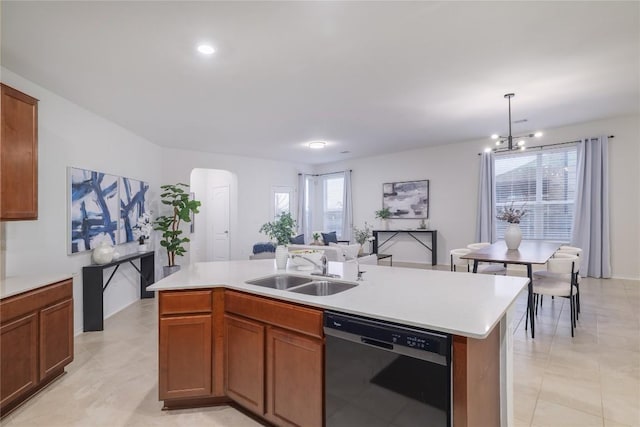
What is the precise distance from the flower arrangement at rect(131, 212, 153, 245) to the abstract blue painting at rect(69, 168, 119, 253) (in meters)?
0.46

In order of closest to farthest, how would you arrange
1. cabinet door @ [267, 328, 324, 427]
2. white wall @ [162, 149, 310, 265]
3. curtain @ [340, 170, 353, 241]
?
cabinet door @ [267, 328, 324, 427]
white wall @ [162, 149, 310, 265]
curtain @ [340, 170, 353, 241]

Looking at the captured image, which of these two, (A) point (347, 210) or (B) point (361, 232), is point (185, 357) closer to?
(B) point (361, 232)

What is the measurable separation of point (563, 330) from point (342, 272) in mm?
2764

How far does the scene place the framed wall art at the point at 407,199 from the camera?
295 inches

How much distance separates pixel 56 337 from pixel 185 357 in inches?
49.8

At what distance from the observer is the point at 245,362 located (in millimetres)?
1955

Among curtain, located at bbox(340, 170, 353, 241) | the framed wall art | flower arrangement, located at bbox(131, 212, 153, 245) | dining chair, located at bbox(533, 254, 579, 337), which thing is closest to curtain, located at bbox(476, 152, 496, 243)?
the framed wall art

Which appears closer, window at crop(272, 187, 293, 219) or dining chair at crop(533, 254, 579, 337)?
dining chair at crop(533, 254, 579, 337)

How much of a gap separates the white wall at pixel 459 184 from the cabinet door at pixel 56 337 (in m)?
6.69

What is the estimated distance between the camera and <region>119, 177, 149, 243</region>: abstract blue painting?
4543 mm

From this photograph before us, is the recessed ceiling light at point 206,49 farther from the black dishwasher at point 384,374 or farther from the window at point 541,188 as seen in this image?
the window at point 541,188

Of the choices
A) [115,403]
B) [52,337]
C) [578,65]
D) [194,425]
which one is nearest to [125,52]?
[52,337]

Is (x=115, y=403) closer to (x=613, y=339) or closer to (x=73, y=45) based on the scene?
(x=73, y=45)

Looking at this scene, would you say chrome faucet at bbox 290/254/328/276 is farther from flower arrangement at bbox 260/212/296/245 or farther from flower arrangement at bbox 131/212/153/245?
flower arrangement at bbox 131/212/153/245
